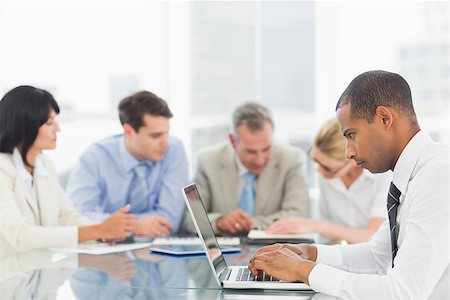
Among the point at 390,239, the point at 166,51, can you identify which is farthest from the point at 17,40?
the point at 390,239

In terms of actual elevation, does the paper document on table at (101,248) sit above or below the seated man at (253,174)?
below

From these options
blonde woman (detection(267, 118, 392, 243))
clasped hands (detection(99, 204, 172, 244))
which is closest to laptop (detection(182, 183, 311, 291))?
clasped hands (detection(99, 204, 172, 244))

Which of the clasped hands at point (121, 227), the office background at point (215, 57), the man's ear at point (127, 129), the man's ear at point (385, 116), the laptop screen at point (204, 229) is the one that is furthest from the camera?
the office background at point (215, 57)

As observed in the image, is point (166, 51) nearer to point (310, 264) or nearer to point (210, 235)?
point (210, 235)

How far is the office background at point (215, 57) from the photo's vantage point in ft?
14.4

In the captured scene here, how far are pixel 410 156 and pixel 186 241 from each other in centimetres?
120

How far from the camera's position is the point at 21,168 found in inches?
108

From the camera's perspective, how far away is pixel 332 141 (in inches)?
118

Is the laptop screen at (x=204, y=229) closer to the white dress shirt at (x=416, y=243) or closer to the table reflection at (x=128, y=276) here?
the table reflection at (x=128, y=276)

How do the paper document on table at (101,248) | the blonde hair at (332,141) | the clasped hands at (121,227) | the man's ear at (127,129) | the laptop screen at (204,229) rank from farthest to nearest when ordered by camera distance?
1. the man's ear at (127,129)
2. the blonde hair at (332,141)
3. the clasped hands at (121,227)
4. the paper document on table at (101,248)
5. the laptop screen at (204,229)

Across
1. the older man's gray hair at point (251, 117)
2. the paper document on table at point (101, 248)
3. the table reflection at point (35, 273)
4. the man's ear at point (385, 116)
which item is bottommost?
the paper document on table at point (101, 248)

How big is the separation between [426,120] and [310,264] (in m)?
2.88

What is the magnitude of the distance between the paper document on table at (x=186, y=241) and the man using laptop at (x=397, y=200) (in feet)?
2.45

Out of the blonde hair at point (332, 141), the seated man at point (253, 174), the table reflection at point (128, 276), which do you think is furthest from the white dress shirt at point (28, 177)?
the blonde hair at point (332, 141)
